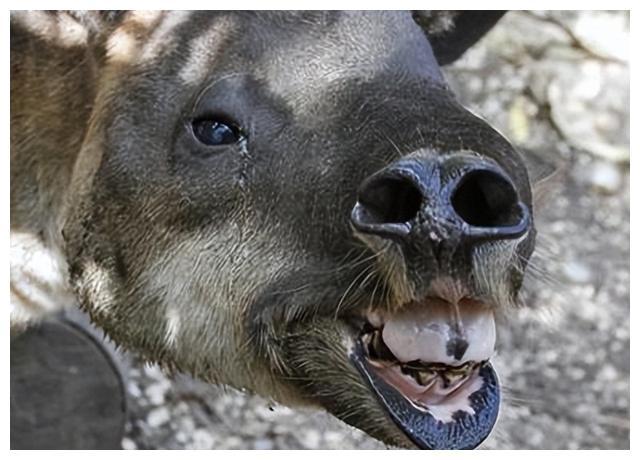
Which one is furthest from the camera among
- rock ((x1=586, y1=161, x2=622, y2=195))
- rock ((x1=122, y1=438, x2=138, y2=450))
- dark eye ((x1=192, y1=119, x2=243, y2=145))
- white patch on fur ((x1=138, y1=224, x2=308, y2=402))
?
rock ((x1=586, y1=161, x2=622, y2=195))

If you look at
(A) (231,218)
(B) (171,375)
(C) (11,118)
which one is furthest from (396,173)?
(C) (11,118)

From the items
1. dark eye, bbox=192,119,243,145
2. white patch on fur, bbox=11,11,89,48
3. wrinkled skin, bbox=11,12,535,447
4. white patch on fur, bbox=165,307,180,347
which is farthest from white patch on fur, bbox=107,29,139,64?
white patch on fur, bbox=165,307,180,347

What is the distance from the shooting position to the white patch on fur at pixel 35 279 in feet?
11.2

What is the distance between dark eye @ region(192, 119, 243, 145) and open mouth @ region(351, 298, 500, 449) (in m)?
0.60

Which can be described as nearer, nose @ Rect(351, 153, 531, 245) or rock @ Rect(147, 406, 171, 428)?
nose @ Rect(351, 153, 531, 245)

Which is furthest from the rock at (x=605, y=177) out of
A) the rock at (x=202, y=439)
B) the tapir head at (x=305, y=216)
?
the tapir head at (x=305, y=216)

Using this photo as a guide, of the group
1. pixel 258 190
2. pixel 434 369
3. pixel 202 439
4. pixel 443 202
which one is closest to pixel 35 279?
pixel 258 190

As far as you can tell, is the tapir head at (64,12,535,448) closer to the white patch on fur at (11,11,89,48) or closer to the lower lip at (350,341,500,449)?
the lower lip at (350,341,500,449)

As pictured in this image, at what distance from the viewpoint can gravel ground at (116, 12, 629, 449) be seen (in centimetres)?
484

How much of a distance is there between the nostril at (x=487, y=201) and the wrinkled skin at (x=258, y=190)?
0.19 ft

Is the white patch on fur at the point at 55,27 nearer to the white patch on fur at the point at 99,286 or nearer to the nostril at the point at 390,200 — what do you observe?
the white patch on fur at the point at 99,286

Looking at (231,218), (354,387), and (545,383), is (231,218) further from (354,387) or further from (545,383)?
(545,383)

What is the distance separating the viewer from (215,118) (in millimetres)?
2836

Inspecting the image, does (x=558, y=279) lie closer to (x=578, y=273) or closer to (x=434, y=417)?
(x=578, y=273)
